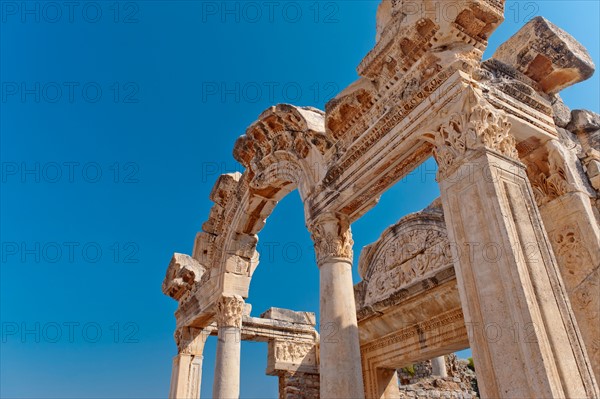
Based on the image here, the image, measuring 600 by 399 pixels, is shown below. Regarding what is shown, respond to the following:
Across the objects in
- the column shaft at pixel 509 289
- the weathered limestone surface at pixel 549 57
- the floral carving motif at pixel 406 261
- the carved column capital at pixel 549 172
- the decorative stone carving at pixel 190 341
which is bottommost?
the column shaft at pixel 509 289

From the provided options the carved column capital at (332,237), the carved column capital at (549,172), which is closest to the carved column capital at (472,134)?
the carved column capital at (549,172)

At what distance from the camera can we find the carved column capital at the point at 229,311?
834cm

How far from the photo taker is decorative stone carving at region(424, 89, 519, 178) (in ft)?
13.5

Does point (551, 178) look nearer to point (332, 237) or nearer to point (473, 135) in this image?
point (473, 135)

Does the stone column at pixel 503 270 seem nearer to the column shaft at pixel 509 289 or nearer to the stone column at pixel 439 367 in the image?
the column shaft at pixel 509 289

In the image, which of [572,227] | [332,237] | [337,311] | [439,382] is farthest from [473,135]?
[439,382]

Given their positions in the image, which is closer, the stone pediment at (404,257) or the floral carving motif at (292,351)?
the stone pediment at (404,257)

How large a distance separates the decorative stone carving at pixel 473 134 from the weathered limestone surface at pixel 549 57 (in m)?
1.52

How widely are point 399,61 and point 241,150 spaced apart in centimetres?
430

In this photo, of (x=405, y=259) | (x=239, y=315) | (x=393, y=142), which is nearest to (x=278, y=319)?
(x=239, y=315)

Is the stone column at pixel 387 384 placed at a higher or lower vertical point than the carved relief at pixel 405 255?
lower

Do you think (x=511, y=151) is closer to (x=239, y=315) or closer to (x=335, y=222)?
(x=335, y=222)

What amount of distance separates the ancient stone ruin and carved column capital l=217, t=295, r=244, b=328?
0.03 metres

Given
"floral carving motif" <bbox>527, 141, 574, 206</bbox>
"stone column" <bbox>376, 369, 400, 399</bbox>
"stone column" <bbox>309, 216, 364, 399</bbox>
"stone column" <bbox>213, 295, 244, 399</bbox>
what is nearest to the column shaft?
"floral carving motif" <bbox>527, 141, 574, 206</bbox>
